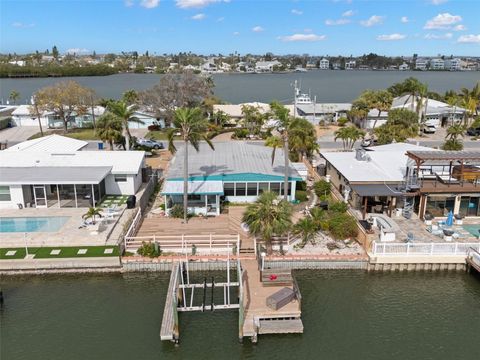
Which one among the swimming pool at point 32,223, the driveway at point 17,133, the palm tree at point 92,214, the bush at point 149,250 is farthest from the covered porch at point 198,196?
the driveway at point 17,133

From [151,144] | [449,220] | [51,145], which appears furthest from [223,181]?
[151,144]

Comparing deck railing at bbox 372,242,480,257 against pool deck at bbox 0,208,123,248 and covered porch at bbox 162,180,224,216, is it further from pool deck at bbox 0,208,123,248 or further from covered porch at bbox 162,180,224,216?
pool deck at bbox 0,208,123,248

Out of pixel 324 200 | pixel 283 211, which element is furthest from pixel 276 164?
pixel 283 211

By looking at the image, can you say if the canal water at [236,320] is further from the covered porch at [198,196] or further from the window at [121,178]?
the window at [121,178]

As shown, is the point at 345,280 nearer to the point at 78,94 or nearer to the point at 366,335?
the point at 366,335

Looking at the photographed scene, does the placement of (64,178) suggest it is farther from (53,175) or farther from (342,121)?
(342,121)

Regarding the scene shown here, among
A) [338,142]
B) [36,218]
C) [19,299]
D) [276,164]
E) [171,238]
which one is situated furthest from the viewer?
[338,142]
